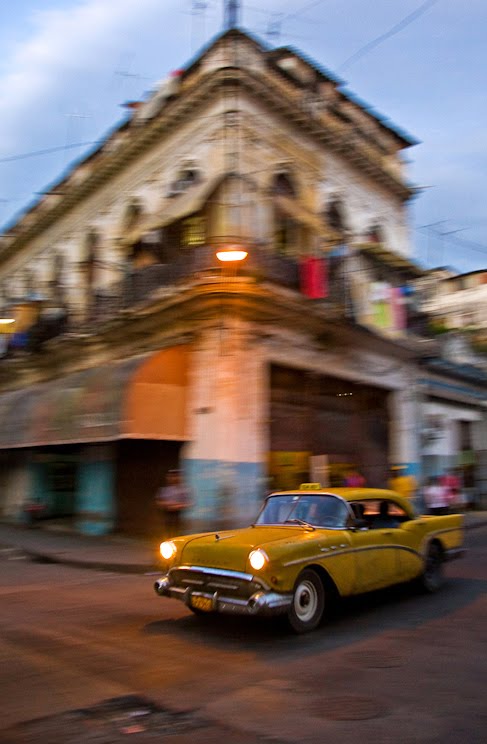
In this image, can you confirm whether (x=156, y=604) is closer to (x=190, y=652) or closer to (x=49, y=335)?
(x=190, y=652)

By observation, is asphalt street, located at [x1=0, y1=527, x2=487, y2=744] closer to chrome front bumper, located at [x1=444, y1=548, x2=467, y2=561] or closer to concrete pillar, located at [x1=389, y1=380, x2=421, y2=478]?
chrome front bumper, located at [x1=444, y1=548, x2=467, y2=561]

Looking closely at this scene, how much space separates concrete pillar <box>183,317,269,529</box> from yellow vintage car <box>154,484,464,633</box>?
5.55 m

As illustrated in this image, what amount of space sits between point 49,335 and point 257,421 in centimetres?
742

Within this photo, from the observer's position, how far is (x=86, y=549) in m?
13.8

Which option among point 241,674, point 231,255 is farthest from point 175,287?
point 241,674

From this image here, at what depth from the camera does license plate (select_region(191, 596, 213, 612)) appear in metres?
6.43

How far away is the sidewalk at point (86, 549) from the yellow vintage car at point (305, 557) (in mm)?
4670

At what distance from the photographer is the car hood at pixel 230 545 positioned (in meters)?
6.49

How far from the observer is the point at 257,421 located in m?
14.5

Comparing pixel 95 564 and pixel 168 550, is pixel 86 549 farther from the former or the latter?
pixel 168 550

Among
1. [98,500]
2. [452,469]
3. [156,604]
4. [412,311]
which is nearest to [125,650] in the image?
[156,604]

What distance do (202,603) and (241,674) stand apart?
4.34ft

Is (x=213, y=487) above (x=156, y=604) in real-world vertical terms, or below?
above

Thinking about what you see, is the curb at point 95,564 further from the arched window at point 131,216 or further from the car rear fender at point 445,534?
the arched window at point 131,216
